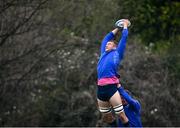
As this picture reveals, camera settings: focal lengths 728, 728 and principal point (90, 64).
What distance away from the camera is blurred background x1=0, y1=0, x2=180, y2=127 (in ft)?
54.3

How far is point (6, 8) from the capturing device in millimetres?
14789

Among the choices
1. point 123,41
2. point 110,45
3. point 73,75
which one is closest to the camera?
point 123,41

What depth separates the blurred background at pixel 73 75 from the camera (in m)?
16.6

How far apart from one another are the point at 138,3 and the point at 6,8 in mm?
4719

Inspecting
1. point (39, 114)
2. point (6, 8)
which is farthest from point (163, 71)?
point (6, 8)

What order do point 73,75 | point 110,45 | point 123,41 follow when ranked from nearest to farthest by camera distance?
1. point 123,41
2. point 110,45
3. point 73,75

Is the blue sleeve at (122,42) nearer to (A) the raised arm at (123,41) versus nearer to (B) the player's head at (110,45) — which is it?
(A) the raised arm at (123,41)

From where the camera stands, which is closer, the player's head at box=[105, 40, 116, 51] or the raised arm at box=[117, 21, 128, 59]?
the raised arm at box=[117, 21, 128, 59]

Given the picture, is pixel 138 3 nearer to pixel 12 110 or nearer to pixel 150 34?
pixel 150 34

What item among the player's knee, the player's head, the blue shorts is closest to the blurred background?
the player's head

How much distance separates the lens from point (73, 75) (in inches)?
693

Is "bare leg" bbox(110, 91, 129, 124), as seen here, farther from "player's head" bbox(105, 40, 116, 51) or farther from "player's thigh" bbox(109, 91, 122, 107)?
"player's head" bbox(105, 40, 116, 51)

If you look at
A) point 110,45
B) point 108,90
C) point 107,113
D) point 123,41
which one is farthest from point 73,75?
point 123,41

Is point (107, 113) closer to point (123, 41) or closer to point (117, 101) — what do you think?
point (117, 101)
